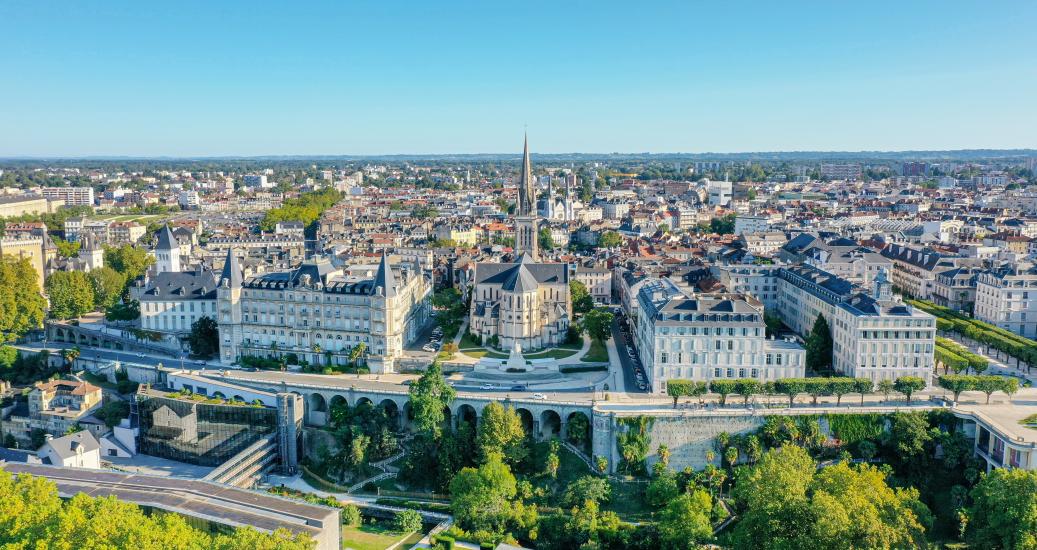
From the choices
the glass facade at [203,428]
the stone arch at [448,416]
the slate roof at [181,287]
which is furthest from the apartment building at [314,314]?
the glass facade at [203,428]

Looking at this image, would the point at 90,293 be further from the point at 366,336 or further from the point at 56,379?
the point at 366,336

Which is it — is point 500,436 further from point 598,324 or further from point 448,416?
point 598,324

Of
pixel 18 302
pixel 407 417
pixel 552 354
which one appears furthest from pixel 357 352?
pixel 18 302

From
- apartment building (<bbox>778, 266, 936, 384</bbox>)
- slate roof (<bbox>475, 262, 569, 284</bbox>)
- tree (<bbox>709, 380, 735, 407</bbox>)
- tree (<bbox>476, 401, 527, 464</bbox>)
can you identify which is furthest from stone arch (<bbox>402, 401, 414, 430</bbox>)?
apartment building (<bbox>778, 266, 936, 384</bbox>)

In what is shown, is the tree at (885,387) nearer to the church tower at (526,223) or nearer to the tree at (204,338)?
the church tower at (526,223)

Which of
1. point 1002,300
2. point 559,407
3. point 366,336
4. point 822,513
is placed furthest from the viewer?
point 1002,300

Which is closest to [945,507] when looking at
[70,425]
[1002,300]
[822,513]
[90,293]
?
[822,513]

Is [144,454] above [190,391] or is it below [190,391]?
below
